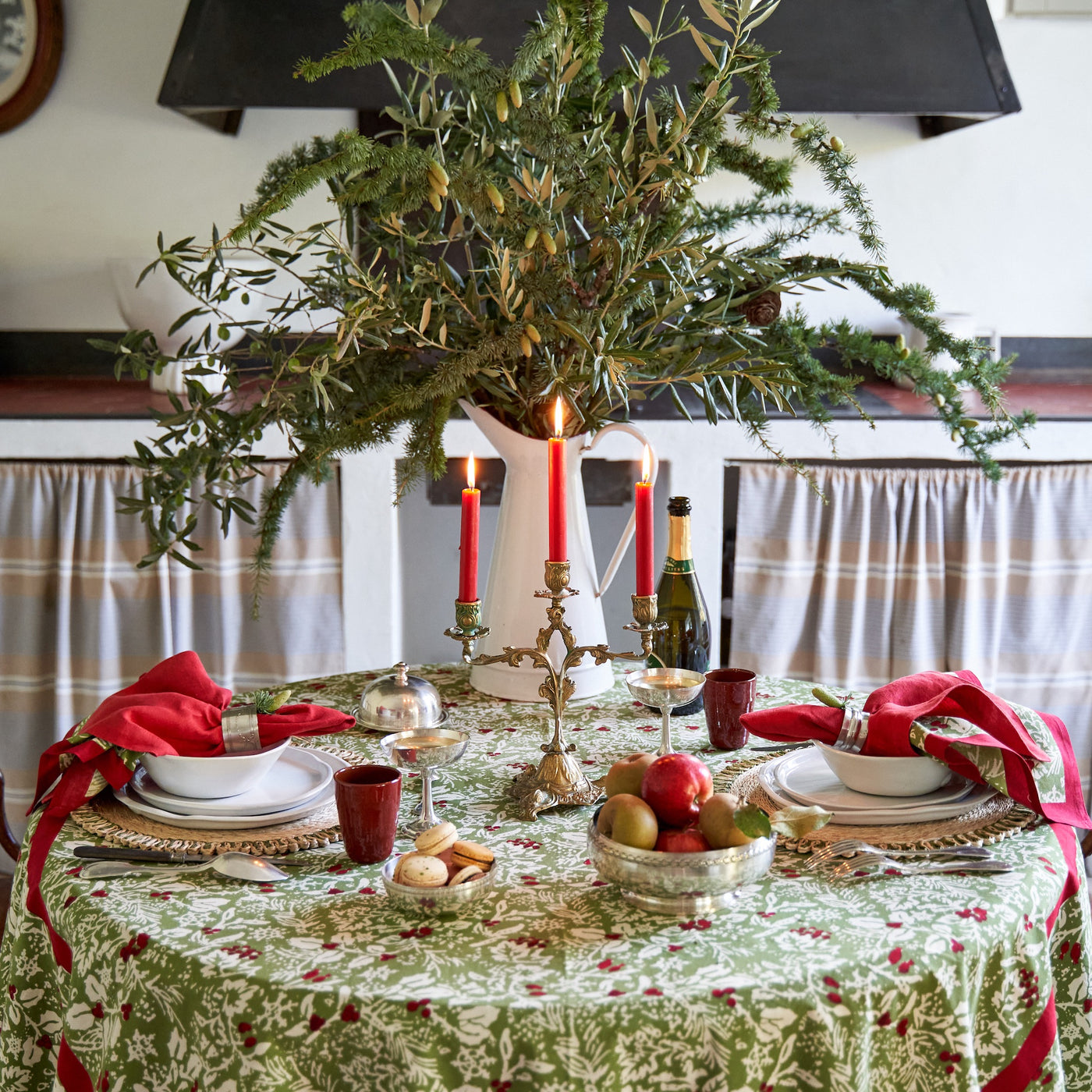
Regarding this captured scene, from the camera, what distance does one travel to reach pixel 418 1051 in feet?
2.49

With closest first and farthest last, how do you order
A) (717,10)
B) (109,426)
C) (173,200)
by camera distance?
(717,10) < (109,426) < (173,200)

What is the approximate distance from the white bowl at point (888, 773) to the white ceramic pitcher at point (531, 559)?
39 centimetres

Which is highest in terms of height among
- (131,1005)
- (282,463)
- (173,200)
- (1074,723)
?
(173,200)

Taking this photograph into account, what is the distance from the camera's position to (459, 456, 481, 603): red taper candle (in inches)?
46.4

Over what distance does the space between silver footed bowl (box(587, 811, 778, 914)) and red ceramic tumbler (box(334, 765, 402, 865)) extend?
0.18 m

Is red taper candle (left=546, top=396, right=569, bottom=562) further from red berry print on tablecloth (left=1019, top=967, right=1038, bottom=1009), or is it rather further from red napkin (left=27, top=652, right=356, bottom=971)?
red berry print on tablecloth (left=1019, top=967, right=1038, bottom=1009)

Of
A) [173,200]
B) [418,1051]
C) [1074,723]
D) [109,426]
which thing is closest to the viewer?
[418,1051]

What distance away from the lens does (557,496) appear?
3.44 feet

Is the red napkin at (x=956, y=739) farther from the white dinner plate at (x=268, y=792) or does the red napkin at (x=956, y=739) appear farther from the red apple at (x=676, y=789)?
the white dinner plate at (x=268, y=792)

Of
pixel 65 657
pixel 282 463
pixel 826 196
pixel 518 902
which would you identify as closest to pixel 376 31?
pixel 518 902

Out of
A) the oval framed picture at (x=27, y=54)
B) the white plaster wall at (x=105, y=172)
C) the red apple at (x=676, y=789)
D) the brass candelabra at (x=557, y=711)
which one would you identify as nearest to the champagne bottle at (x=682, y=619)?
the brass candelabra at (x=557, y=711)

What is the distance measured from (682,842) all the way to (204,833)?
1.43ft

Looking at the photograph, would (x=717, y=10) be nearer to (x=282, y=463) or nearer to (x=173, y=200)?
(x=282, y=463)

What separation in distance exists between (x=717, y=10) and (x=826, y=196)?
192cm
